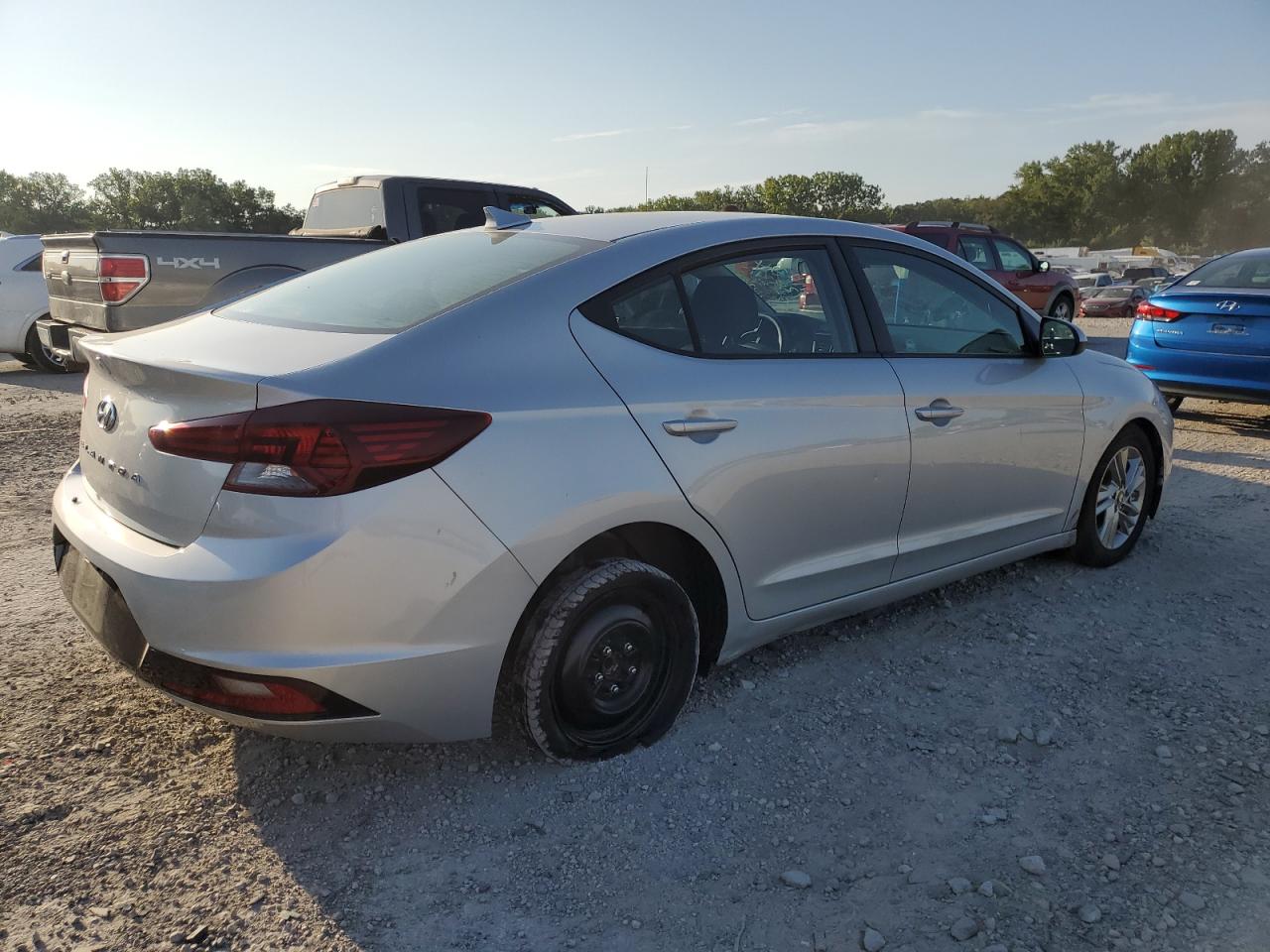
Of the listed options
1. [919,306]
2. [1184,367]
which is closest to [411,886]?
[919,306]

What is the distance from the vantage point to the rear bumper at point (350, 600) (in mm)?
2299

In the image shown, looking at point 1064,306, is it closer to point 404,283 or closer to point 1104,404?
point 1104,404

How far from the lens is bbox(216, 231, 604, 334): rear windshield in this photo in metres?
2.82

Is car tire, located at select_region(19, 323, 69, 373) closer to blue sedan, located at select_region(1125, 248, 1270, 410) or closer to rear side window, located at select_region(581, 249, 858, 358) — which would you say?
rear side window, located at select_region(581, 249, 858, 358)

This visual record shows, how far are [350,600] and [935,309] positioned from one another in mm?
2659

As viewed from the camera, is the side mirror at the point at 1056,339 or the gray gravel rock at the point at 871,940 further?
the side mirror at the point at 1056,339

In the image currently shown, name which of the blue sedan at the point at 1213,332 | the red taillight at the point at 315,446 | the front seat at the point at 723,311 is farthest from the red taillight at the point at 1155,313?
the red taillight at the point at 315,446

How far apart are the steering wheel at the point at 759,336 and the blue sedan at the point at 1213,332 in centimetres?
575

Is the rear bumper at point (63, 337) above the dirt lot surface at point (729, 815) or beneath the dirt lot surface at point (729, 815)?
above

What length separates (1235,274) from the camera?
805 centimetres

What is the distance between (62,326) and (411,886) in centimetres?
716

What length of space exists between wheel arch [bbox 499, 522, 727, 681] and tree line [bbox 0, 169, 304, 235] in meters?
63.3

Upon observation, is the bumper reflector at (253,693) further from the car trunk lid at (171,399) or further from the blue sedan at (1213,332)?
the blue sedan at (1213,332)

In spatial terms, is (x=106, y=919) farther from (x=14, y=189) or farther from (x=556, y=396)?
(x=14, y=189)
